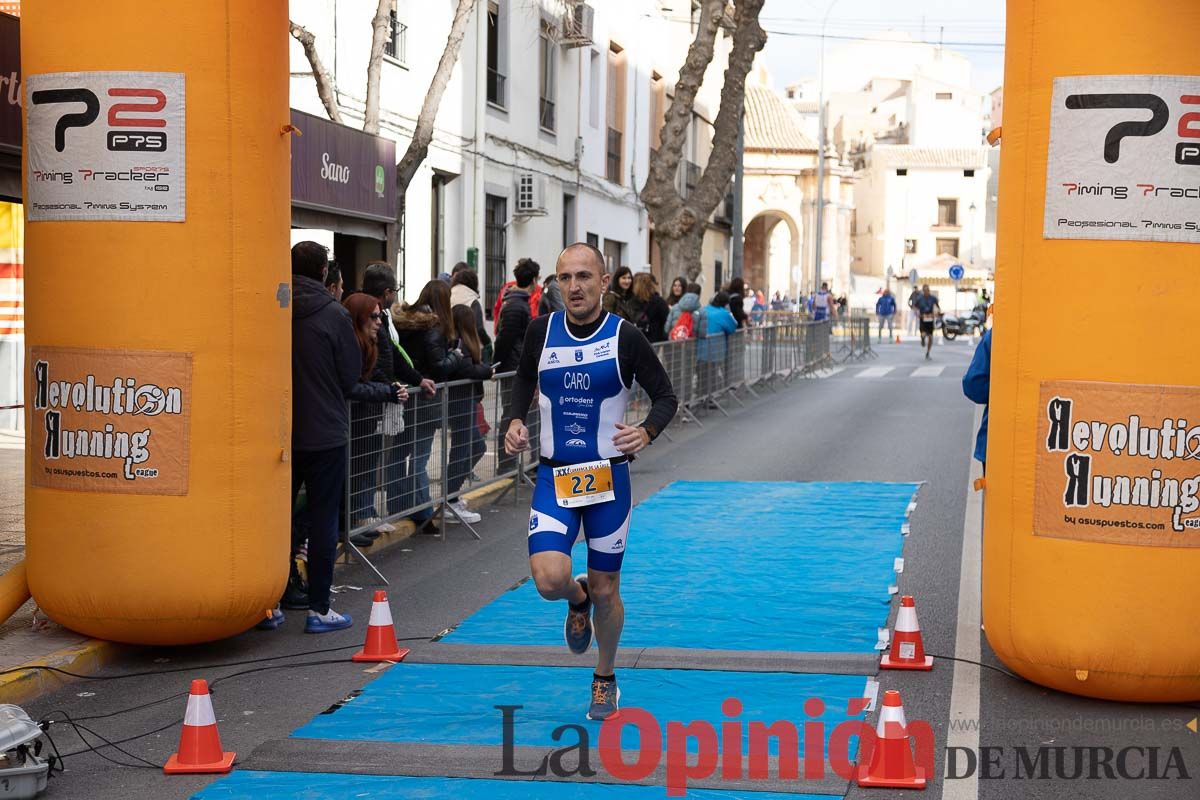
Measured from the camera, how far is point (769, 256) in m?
68.5

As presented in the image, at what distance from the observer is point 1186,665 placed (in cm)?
627

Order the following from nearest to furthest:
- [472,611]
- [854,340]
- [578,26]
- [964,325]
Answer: [472,611] < [578,26] < [854,340] < [964,325]

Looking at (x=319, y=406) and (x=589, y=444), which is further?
(x=319, y=406)

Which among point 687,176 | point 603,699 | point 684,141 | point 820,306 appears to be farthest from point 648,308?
point 687,176

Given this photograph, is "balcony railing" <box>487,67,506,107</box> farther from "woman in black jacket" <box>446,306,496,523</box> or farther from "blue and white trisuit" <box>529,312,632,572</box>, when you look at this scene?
"blue and white trisuit" <box>529,312,632,572</box>

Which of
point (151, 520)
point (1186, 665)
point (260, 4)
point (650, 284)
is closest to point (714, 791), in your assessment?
point (1186, 665)

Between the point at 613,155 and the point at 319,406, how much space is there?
81.3 feet

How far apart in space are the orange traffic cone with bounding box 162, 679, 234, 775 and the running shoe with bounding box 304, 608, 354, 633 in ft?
7.60

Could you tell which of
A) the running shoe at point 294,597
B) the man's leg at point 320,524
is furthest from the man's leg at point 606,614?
the running shoe at point 294,597

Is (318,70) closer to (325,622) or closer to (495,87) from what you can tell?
(325,622)

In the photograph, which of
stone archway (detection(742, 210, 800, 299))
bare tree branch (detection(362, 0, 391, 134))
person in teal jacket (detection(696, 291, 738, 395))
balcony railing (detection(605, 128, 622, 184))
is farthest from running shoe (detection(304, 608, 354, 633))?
stone archway (detection(742, 210, 800, 299))

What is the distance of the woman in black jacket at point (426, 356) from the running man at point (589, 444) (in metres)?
4.31

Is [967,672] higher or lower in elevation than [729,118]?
lower

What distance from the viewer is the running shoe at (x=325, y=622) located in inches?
311
